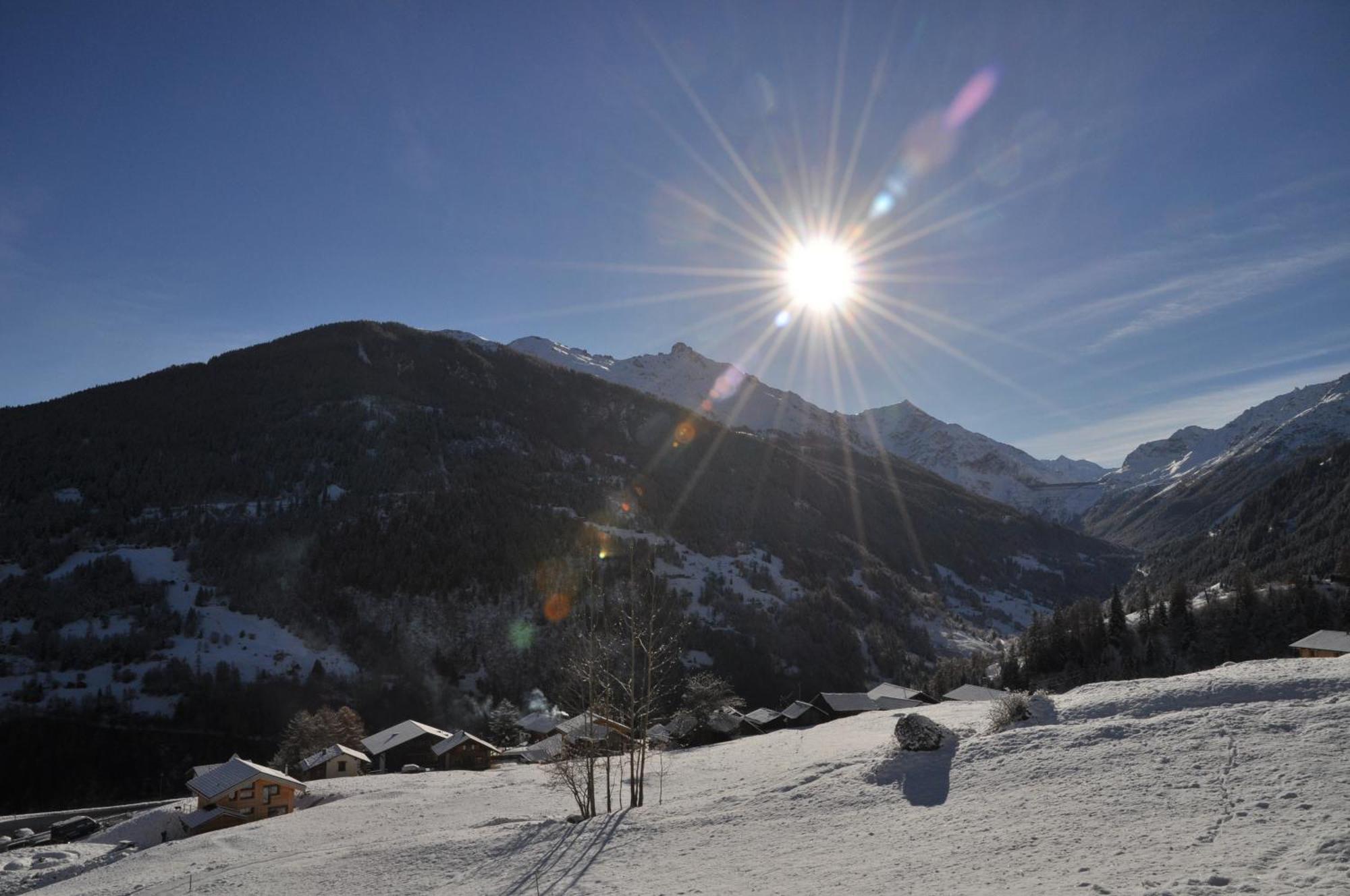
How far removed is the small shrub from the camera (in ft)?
79.0

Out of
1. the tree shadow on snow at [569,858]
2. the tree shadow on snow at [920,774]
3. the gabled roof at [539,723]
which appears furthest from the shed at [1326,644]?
the gabled roof at [539,723]

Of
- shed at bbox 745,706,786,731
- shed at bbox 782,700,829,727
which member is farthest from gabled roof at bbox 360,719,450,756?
shed at bbox 782,700,829,727

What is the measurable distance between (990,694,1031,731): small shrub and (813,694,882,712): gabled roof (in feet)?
160

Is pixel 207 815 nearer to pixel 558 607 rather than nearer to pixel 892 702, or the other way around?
pixel 892 702

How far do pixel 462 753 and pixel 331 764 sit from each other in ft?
35.3

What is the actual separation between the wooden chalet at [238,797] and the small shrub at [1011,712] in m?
39.8

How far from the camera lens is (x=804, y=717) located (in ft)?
236

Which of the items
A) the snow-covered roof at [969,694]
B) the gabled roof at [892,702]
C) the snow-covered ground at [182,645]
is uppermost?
the snow-covered ground at [182,645]

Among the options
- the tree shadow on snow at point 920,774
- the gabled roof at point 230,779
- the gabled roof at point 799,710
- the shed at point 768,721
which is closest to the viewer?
the tree shadow on snow at point 920,774

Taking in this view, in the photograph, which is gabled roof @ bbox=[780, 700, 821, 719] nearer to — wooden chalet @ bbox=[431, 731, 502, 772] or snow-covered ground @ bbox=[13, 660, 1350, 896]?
wooden chalet @ bbox=[431, 731, 502, 772]

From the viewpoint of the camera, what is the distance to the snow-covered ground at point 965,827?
11992 mm

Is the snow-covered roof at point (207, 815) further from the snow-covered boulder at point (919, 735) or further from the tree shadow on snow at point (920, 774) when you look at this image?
the snow-covered boulder at point (919, 735)

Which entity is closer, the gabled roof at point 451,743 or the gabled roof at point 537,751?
the gabled roof at point 537,751

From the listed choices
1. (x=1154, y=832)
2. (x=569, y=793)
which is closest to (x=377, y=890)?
(x=569, y=793)
